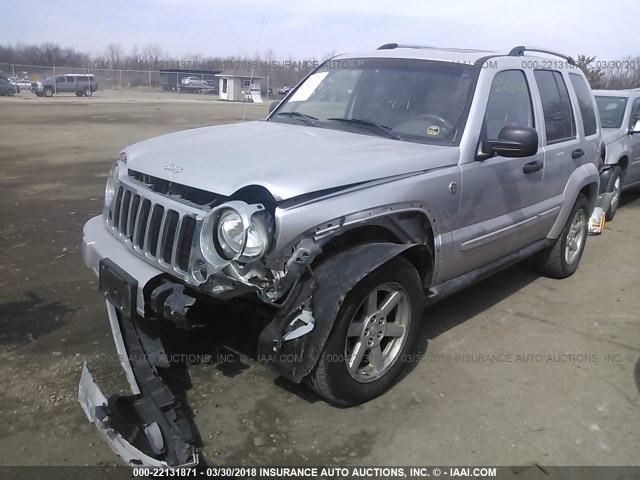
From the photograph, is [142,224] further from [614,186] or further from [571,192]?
[614,186]

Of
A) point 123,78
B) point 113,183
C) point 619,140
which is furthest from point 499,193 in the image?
point 123,78

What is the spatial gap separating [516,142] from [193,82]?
52279 mm

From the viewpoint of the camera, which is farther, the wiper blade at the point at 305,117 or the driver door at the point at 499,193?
the wiper blade at the point at 305,117

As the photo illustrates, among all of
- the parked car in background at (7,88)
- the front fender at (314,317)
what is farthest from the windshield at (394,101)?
the parked car in background at (7,88)

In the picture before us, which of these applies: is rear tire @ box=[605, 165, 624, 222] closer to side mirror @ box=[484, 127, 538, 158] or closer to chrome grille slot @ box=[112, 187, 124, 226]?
side mirror @ box=[484, 127, 538, 158]

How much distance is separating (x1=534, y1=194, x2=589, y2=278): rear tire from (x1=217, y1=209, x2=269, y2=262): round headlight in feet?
12.0

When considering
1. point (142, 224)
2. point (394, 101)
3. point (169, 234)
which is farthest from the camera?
point (394, 101)

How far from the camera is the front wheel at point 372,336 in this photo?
3137 millimetres

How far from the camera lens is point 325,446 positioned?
309 cm

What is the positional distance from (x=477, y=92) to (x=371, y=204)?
1.42m

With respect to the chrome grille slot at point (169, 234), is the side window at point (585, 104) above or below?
above

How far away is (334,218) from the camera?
305 centimetres

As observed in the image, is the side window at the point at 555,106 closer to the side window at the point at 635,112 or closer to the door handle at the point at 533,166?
the door handle at the point at 533,166

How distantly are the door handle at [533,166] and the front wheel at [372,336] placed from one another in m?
1.55
